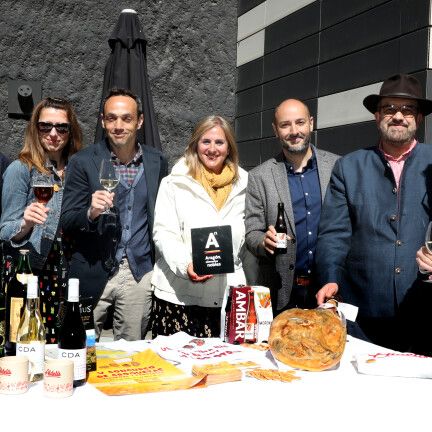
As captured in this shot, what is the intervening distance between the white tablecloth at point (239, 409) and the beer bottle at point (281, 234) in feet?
3.29

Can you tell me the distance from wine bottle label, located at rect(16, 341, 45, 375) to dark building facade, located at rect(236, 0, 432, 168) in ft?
9.35

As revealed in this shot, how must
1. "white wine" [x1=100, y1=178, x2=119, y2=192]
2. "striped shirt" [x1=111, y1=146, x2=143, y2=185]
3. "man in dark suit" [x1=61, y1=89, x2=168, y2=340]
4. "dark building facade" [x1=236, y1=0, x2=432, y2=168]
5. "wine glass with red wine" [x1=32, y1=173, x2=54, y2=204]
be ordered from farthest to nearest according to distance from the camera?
"dark building facade" [x1=236, y1=0, x2=432, y2=168] < "striped shirt" [x1=111, y1=146, x2=143, y2=185] < "man in dark suit" [x1=61, y1=89, x2=168, y2=340] < "white wine" [x1=100, y1=178, x2=119, y2=192] < "wine glass with red wine" [x1=32, y1=173, x2=54, y2=204]

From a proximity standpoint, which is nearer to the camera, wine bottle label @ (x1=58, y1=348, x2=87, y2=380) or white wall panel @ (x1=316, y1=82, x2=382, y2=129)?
wine bottle label @ (x1=58, y1=348, x2=87, y2=380)

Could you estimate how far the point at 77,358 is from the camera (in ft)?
5.16

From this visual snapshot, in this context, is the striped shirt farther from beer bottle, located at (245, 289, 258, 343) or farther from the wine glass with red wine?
beer bottle, located at (245, 289, 258, 343)

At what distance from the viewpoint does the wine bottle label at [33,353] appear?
5.16ft

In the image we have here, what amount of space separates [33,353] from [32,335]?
0.10 meters

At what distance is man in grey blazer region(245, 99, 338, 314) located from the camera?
3029 millimetres

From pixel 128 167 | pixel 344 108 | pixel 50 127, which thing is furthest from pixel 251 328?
pixel 344 108

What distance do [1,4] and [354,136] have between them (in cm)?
380

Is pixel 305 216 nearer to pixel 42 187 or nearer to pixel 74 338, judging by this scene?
Answer: pixel 42 187

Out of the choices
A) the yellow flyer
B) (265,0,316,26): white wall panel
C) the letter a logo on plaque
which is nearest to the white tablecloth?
the yellow flyer

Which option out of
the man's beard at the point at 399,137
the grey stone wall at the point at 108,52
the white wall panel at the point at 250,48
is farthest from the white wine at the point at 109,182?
the white wall panel at the point at 250,48

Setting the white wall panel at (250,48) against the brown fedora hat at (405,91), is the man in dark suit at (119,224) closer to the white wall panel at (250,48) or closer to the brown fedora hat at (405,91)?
the brown fedora hat at (405,91)
